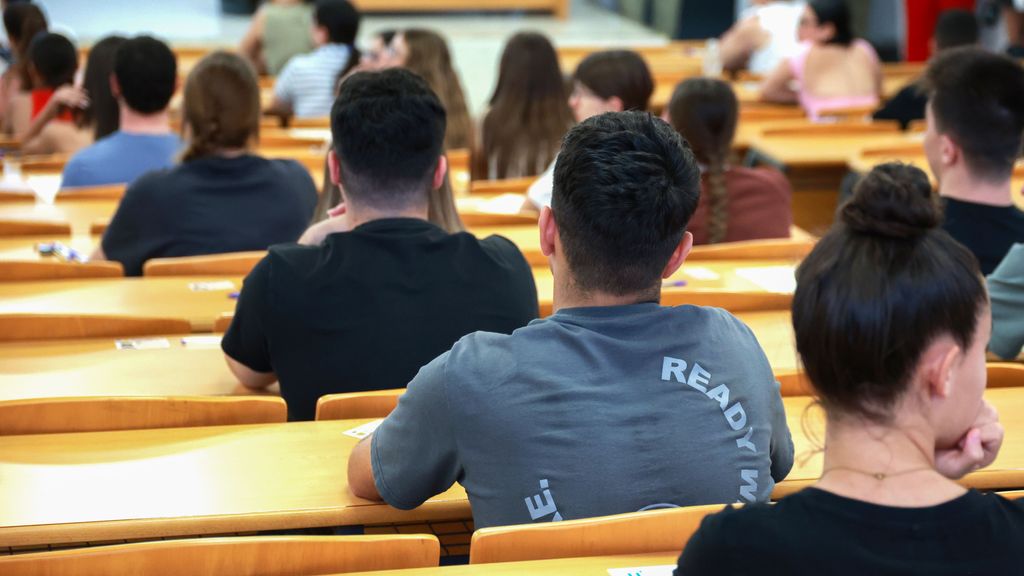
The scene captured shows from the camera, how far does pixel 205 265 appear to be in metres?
3.76

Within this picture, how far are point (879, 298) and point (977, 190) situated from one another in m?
2.33

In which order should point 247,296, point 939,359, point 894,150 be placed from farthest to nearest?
point 894,150 → point 247,296 → point 939,359

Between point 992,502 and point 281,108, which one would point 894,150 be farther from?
point 992,502

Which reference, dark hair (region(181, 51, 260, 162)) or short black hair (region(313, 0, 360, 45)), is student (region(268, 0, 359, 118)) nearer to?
short black hair (region(313, 0, 360, 45))

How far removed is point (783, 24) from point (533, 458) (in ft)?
24.1

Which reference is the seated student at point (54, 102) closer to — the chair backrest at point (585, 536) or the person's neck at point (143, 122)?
the person's neck at point (143, 122)

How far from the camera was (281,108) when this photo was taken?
7555mm

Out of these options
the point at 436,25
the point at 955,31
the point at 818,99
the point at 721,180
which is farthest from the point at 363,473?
the point at 436,25

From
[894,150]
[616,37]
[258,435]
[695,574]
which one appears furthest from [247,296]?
[616,37]

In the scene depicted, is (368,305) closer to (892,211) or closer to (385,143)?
(385,143)

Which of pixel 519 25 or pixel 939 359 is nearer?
pixel 939 359

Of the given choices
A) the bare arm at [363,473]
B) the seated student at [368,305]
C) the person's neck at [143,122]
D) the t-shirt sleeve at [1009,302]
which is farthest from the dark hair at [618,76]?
the bare arm at [363,473]

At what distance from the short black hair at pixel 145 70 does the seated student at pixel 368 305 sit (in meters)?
2.24

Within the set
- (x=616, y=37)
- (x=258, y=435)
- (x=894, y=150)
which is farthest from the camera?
(x=616, y=37)
